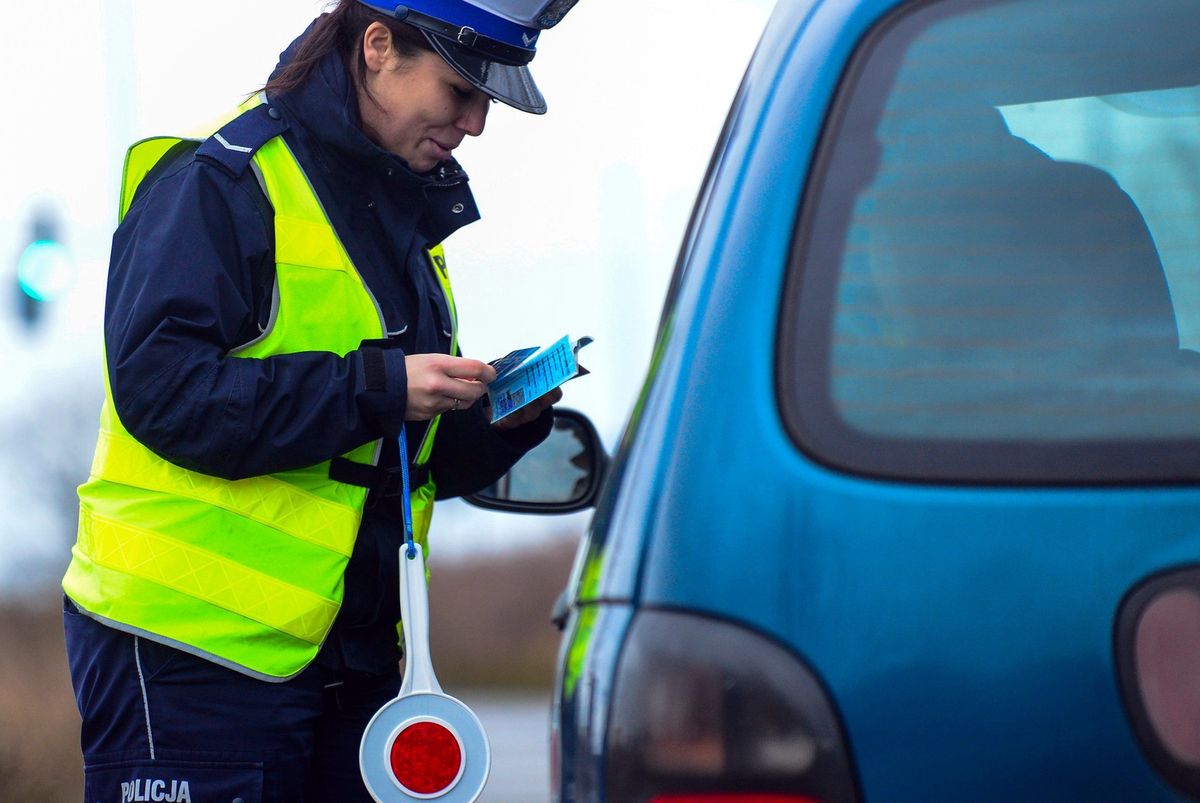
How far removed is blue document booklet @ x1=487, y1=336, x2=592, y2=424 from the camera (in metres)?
2.25

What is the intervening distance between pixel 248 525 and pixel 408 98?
0.69 metres

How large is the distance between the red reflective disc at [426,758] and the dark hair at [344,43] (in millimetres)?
981

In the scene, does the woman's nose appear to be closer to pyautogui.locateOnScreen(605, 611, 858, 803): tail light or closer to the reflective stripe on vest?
the reflective stripe on vest

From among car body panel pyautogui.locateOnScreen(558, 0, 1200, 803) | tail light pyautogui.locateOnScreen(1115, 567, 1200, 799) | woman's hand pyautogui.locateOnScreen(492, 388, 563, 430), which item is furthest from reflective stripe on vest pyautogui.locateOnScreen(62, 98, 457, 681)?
tail light pyautogui.locateOnScreen(1115, 567, 1200, 799)

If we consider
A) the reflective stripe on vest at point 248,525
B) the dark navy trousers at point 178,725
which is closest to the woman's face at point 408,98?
the reflective stripe on vest at point 248,525

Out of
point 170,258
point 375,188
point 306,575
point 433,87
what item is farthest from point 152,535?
point 433,87

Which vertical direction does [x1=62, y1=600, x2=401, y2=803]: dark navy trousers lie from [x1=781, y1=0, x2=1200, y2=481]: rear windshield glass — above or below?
below

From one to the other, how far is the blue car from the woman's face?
100 cm

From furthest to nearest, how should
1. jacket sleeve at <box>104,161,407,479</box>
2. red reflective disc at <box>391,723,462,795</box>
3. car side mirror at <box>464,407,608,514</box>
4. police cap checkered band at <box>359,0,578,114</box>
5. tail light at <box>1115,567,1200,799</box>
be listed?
car side mirror at <box>464,407,608,514</box>, police cap checkered band at <box>359,0,578,114</box>, red reflective disc at <box>391,723,462,795</box>, jacket sleeve at <box>104,161,407,479</box>, tail light at <box>1115,567,1200,799</box>

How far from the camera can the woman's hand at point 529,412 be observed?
99.6 inches

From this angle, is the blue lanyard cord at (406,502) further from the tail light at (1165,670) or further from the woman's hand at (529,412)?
the tail light at (1165,670)

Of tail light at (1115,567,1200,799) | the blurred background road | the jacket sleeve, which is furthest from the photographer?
the blurred background road

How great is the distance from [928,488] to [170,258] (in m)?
1.23

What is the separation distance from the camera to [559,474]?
2.52 metres
